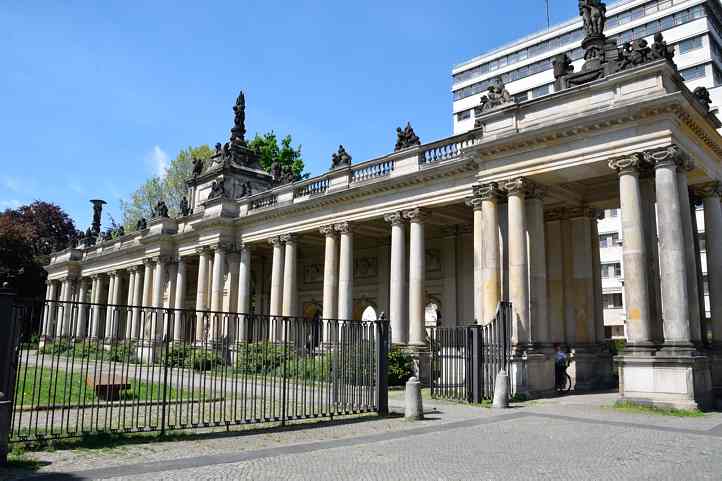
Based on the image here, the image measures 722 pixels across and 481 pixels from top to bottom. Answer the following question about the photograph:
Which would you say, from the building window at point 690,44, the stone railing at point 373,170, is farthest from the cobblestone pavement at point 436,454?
the building window at point 690,44

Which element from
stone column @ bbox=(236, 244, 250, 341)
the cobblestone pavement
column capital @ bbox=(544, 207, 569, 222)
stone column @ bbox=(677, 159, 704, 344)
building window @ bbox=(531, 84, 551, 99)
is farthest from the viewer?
building window @ bbox=(531, 84, 551, 99)

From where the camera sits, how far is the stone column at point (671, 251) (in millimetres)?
16531

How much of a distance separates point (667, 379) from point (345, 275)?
15.9 m

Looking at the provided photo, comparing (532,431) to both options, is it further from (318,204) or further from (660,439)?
(318,204)

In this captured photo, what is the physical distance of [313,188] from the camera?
104ft

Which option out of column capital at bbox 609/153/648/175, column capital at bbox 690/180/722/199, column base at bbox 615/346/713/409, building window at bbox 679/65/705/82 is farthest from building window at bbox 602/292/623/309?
column base at bbox 615/346/713/409

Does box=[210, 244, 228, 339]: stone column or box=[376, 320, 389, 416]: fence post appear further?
box=[210, 244, 228, 339]: stone column

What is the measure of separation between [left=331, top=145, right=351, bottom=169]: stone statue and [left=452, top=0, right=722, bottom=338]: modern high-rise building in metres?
14.7

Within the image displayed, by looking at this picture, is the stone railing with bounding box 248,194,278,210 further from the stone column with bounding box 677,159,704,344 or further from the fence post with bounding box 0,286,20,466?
the fence post with bounding box 0,286,20,466

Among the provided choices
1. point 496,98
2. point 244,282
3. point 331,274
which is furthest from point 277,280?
point 496,98

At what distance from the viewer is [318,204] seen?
30312mm

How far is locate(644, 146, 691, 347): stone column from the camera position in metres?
16.5

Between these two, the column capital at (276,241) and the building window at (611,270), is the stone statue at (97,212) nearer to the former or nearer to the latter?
the column capital at (276,241)

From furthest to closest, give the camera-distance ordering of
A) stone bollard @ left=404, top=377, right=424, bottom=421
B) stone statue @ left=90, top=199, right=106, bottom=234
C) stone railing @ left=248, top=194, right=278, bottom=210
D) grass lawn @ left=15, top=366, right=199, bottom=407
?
stone statue @ left=90, top=199, right=106, bottom=234, stone railing @ left=248, top=194, right=278, bottom=210, stone bollard @ left=404, top=377, right=424, bottom=421, grass lawn @ left=15, top=366, right=199, bottom=407
